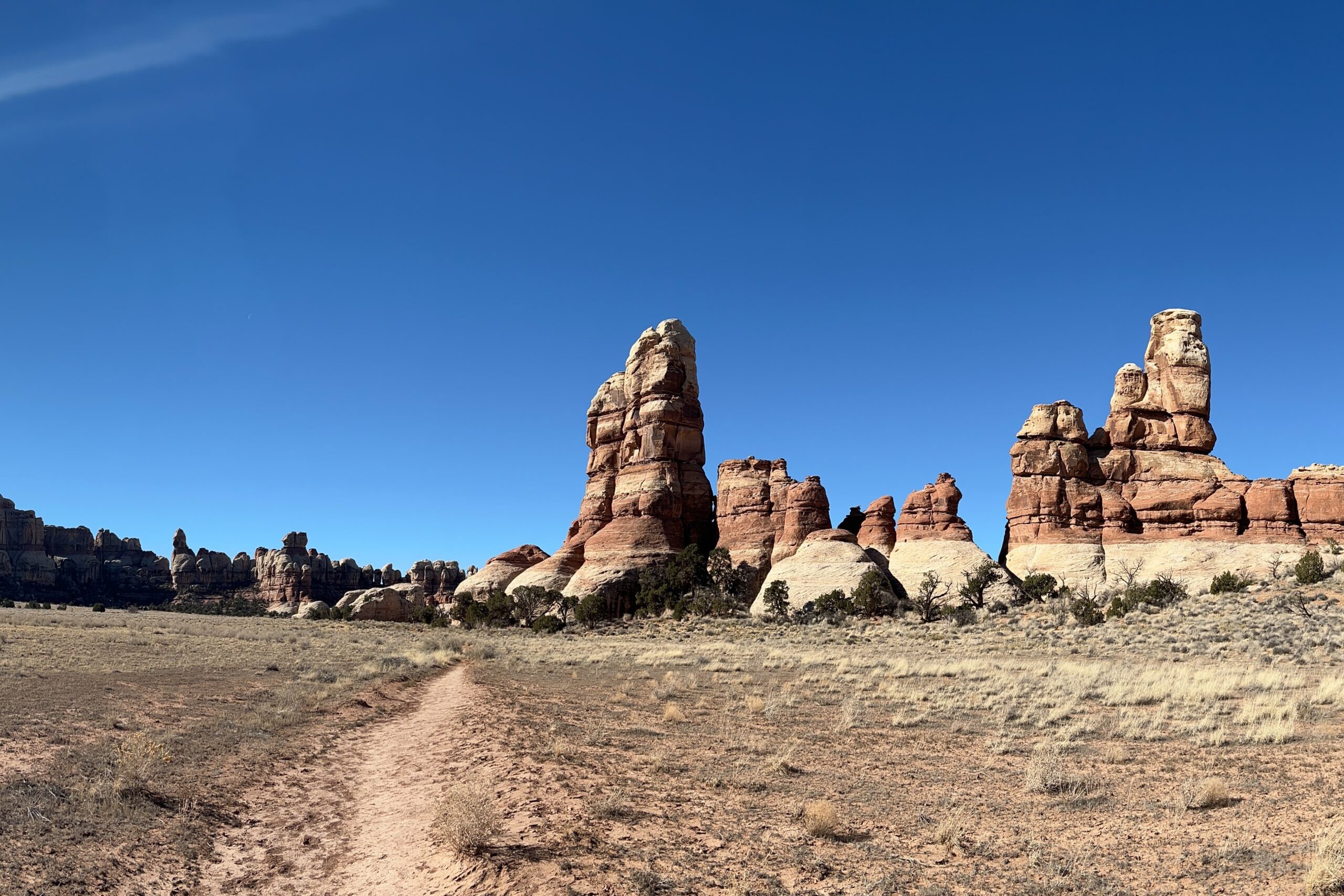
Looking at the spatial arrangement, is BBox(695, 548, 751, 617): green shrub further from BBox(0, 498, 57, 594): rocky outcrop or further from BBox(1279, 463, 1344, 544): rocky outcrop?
BBox(0, 498, 57, 594): rocky outcrop

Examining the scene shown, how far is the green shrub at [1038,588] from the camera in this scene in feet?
174

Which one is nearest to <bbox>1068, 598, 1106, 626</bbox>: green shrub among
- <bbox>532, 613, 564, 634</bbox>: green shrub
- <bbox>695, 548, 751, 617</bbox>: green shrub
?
<bbox>695, 548, 751, 617</bbox>: green shrub

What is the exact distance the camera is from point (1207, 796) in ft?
33.4

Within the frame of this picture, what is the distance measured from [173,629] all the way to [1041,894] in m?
52.1

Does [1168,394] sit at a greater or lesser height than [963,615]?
greater

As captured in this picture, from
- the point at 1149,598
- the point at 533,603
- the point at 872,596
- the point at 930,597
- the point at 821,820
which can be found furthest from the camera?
the point at 533,603

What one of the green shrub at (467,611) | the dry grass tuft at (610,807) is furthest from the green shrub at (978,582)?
the dry grass tuft at (610,807)

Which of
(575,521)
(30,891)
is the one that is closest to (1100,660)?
(30,891)

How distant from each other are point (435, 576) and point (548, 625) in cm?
7656

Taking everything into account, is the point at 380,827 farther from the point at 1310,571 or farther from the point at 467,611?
the point at 467,611

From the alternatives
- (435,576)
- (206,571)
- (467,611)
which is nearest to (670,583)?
(467,611)

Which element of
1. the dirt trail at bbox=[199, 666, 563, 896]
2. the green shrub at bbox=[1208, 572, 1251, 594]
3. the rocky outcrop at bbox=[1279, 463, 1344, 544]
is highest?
the rocky outcrop at bbox=[1279, 463, 1344, 544]

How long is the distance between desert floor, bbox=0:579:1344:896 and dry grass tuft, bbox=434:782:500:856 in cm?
16

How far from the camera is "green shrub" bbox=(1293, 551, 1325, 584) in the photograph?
3948cm
